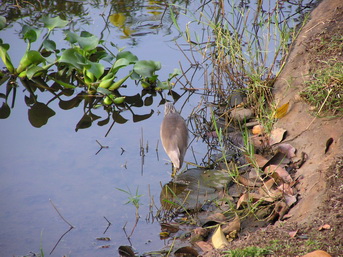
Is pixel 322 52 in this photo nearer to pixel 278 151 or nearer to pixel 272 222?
pixel 278 151

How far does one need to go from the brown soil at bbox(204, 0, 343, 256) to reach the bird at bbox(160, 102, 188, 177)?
100cm

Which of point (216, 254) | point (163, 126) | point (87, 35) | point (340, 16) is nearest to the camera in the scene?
point (216, 254)

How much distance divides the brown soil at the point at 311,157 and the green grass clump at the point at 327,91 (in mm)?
93

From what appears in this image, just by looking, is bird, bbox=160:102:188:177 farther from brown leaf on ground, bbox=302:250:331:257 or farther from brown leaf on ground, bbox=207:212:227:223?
brown leaf on ground, bbox=302:250:331:257

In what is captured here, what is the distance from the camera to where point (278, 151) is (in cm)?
461

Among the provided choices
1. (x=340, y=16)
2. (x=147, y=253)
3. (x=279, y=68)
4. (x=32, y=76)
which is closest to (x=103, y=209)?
(x=147, y=253)

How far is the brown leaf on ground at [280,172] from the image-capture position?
4286mm

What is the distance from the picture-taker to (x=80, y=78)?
634cm

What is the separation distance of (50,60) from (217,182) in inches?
111

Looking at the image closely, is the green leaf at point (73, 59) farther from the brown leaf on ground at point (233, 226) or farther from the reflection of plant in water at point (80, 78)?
the brown leaf on ground at point (233, 226)

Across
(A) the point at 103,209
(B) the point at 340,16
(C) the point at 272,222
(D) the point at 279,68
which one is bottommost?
(A) the point at 103,209

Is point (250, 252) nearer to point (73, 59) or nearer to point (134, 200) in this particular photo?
point (134, 200)

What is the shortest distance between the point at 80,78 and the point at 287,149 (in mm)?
2956

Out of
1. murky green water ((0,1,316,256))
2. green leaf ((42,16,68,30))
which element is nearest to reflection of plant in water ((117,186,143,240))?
murky green water ((0,1,316,256))
